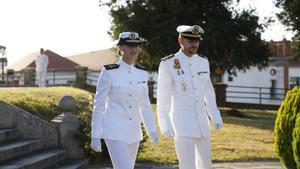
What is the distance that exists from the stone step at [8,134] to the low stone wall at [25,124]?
0.50 ft

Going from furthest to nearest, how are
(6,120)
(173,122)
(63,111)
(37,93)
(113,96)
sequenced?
(37,93) → (63,111) → (6,120) → (173,122) → (113,96)

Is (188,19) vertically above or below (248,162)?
above

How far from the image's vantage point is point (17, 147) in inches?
318

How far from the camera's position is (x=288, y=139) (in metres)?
6.78

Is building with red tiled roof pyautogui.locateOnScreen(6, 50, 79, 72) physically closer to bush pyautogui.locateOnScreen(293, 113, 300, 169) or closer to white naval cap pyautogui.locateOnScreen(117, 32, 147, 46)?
bush pyautogui.locateOnScreen(293, 113, 300, 169)

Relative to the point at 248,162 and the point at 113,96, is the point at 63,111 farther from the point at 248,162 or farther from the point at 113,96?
the point at 113,96

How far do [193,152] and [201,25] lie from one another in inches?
779

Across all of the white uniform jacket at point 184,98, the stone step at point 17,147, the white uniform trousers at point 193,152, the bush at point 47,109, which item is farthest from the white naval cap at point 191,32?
the bush at point 47,109

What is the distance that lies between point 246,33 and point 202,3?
2.53m

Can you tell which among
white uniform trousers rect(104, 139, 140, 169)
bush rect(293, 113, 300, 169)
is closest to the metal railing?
bush rect(293, 113, 300, 169)

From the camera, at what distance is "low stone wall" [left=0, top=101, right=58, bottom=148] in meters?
8.84

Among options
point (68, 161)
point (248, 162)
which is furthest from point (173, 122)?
point (248, 162)

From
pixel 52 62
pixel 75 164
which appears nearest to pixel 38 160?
pixel 75 164

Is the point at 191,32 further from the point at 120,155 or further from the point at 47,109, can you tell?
the point at 47,109
